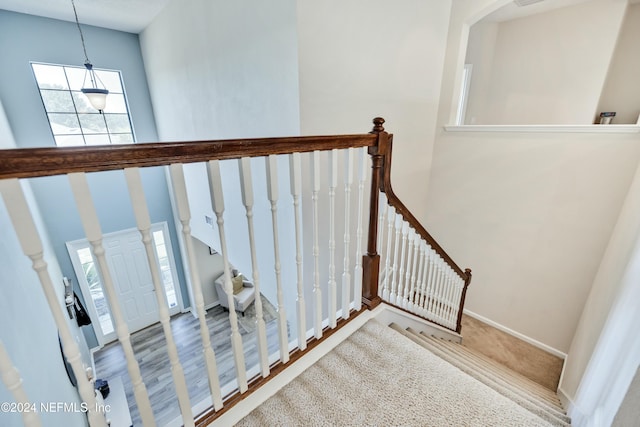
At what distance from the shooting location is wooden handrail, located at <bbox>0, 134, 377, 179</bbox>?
55 cm

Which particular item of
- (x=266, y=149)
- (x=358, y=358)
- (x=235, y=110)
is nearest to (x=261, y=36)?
(x=235, y=110)

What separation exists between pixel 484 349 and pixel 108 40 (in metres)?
6.91

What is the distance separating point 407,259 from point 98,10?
4756 mm

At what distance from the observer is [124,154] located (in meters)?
0.67

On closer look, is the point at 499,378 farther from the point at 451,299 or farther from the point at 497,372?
the point at 451,299

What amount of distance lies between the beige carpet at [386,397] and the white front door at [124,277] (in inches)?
165

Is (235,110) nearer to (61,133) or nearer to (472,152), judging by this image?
(472,152)

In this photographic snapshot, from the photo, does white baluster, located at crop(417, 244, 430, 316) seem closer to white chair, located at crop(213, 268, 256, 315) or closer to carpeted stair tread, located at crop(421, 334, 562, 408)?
carpeted stair tread, located at crop(421, 334, 562, 408)

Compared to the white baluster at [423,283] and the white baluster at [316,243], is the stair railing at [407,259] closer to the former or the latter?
the white baluster at [423,283]

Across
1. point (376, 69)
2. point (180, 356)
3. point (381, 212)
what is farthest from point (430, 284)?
point (180, 356)

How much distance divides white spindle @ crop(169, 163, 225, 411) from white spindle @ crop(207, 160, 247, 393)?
8 cm

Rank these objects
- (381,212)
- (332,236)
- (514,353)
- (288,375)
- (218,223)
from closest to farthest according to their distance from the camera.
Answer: (218,223) < (288,375) < (332,236) < (381,212) < (514,353)

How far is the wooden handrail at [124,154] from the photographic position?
548mm

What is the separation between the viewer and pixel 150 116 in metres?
4.67
